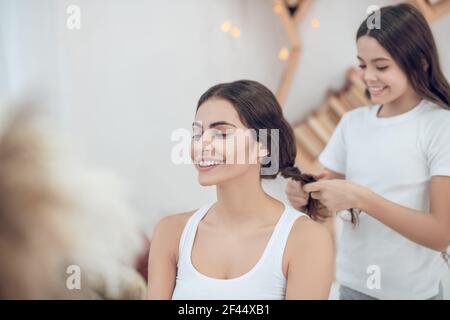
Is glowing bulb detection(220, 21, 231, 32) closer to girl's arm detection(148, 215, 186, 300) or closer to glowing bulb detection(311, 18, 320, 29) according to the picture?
glowing bulb detection(311, 18, 320, 29)

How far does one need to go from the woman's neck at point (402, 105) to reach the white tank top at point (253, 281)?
1.68 ft

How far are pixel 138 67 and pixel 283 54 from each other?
0.55 metres

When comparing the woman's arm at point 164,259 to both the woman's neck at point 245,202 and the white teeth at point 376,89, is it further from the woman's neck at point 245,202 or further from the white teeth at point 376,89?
the white teeth at point 376,89

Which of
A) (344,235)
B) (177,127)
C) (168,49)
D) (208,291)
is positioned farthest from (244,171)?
(168,49)

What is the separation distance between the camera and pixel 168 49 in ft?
6.61

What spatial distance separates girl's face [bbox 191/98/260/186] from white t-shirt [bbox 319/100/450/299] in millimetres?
458

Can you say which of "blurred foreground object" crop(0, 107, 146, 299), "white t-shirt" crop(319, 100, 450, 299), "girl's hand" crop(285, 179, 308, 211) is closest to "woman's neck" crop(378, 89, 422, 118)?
"white t-shirt" crop(319, 100, 450, 299)

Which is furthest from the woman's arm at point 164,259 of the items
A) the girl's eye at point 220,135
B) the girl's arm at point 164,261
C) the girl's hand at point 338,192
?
the girl's hand at point 338,192

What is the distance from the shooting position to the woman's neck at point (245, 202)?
1333 mm

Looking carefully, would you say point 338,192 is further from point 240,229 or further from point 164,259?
point 164,259

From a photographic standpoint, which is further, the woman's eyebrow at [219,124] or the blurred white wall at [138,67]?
the blurred white wall at [138,67]

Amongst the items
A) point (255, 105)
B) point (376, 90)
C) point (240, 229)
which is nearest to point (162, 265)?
point (240, 229)

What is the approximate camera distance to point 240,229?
1343 millimetres

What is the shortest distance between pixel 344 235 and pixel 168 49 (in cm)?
89
